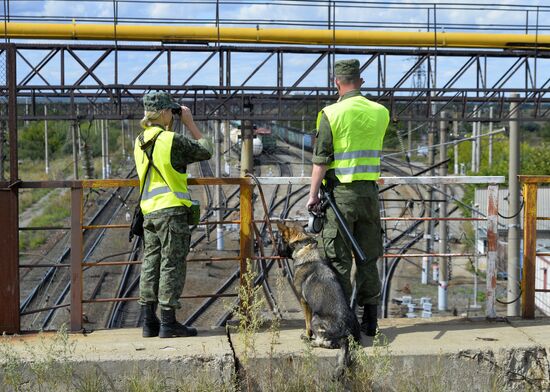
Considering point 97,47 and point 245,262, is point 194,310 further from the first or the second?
point 245,262

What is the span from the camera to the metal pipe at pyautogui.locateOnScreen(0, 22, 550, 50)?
60.3ft

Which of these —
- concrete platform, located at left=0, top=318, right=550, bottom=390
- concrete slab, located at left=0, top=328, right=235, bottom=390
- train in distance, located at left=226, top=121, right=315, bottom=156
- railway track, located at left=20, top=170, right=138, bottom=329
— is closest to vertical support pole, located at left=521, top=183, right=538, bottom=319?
concrete platform, located at left=0, top=318, right=550, bottom=390

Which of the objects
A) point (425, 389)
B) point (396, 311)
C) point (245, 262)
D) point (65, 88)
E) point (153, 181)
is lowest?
point (396, 311)

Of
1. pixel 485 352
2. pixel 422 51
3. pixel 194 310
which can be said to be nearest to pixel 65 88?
pixel 194 310

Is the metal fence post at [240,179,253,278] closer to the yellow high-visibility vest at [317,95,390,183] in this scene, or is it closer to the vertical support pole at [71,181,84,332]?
the yellow high-visibility vest at [317,95,390,183]

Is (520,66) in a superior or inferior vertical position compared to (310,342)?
superior

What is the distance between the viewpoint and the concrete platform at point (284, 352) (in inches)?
189

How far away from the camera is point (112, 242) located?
24312 millimetres

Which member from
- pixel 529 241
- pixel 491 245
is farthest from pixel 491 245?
pixel 529 241

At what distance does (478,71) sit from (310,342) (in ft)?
52.6

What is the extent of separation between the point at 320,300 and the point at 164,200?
124 centimetres

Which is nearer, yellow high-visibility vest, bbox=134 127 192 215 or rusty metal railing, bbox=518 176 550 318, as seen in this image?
yellow high-visibility vest, bbox=134 127 192 215

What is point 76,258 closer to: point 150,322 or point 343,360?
point 150,322

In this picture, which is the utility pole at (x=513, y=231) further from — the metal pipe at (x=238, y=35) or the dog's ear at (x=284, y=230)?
the dog's ear at (x=284, y=230)
